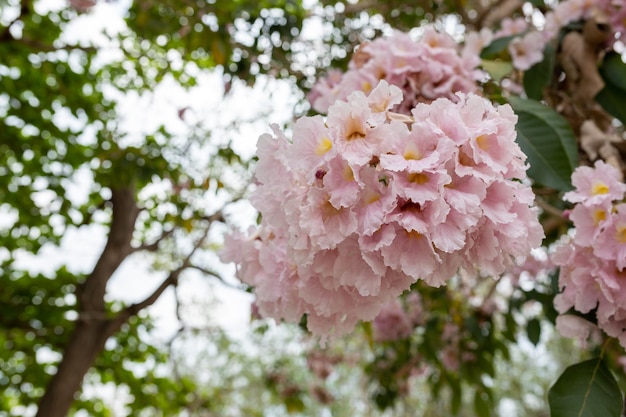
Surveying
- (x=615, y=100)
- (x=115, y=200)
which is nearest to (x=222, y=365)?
(x=115, y=200)

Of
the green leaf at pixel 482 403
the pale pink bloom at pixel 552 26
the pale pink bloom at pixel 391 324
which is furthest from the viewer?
the pale pink bloom at pixel 391 324

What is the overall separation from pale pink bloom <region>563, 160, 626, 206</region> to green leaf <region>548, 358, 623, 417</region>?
8.1 inches

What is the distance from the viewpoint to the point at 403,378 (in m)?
2.49

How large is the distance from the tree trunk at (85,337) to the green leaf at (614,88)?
6.32 feet

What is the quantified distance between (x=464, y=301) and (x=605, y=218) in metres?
1.68

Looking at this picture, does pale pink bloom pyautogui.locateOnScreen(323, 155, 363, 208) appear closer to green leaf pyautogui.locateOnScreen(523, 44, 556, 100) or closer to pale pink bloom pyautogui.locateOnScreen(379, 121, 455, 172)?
pale pink bloom pyautogui.locateOnScreen(379, 121, 455, 172)

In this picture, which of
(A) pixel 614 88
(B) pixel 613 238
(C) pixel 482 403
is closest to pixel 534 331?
(C) pixel 482 403

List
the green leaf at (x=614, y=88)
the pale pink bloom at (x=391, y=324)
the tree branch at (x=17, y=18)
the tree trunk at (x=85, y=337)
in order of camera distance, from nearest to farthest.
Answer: the green leaf at (x=614, y=88)
the tree branch at (x=17, y=18)
the pale pink bloom at (x=391, y=324)
the tree trunk at (x=85, y=337)

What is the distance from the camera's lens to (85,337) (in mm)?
2709

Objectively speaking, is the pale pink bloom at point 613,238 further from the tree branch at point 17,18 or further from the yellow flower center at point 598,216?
the tree branch at point 17,18

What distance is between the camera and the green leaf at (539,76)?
1.06 metres

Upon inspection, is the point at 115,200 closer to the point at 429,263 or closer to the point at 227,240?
the point at 227,240

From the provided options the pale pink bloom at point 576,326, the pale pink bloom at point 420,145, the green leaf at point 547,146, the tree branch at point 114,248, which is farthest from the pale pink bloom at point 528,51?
the tree branch at point 114,248

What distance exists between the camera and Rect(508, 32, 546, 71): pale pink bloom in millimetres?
1073
